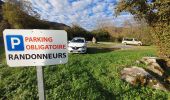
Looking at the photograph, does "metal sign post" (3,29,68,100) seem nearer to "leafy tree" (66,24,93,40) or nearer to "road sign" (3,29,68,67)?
"road sign" (3,29,68,67)

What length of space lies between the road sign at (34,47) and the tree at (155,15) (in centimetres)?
796

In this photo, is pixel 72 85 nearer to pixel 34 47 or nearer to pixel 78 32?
pixel 34 47

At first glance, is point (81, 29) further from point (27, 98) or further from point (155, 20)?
point (27, 98)

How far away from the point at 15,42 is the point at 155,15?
357 inches

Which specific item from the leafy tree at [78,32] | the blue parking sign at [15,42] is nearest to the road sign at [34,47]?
the blue parking sign at [15,42]

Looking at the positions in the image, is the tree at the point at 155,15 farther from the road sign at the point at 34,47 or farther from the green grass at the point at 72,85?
the road sign at the point at 34,47

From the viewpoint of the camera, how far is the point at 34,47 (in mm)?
4078

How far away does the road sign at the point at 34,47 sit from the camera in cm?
398

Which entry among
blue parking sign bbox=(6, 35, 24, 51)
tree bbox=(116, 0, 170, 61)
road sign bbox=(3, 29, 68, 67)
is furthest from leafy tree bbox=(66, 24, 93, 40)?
blue parking sign bbox=(6, 35, 24, 51)

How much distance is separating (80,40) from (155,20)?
13663 mm

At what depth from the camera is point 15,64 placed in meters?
4.04

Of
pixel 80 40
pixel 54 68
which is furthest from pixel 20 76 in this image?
pixel 80 40

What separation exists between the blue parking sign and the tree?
836cm

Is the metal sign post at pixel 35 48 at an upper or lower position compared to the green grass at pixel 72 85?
upper
